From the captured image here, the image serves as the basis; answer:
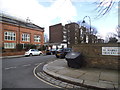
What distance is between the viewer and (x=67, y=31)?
55906 mm

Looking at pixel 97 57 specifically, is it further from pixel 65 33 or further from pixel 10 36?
pixel 65 33

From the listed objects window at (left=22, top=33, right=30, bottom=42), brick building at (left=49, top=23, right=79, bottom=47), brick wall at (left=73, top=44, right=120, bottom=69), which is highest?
brick building at (left=49, top=23, right=79, bottom=47)

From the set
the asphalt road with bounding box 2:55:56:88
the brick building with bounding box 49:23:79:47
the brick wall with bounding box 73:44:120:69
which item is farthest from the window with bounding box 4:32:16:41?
the brick building with bounding box 49:23:79:47

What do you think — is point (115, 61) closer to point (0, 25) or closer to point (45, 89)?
point (45, 89)

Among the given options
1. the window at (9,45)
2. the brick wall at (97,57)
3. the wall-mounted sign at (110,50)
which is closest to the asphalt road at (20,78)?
the brick wall at (97,57)

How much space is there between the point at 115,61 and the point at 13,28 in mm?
26615

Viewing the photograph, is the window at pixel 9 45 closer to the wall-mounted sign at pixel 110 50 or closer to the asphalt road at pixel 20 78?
the asphalt road at pixel 20 78

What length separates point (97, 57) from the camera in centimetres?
788

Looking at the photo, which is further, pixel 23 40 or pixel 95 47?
pixel 23 40

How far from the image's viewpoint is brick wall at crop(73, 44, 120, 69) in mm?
7302

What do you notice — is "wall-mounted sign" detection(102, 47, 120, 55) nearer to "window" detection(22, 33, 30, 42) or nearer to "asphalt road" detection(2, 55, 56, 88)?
"asphalt road" detection(2, 55, 56, 88)

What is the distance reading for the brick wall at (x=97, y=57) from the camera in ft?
24.0

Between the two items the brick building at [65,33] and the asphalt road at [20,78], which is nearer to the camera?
the asphalt road at [20,78]

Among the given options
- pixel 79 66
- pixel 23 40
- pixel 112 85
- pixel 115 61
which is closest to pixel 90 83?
pixel 112 85
